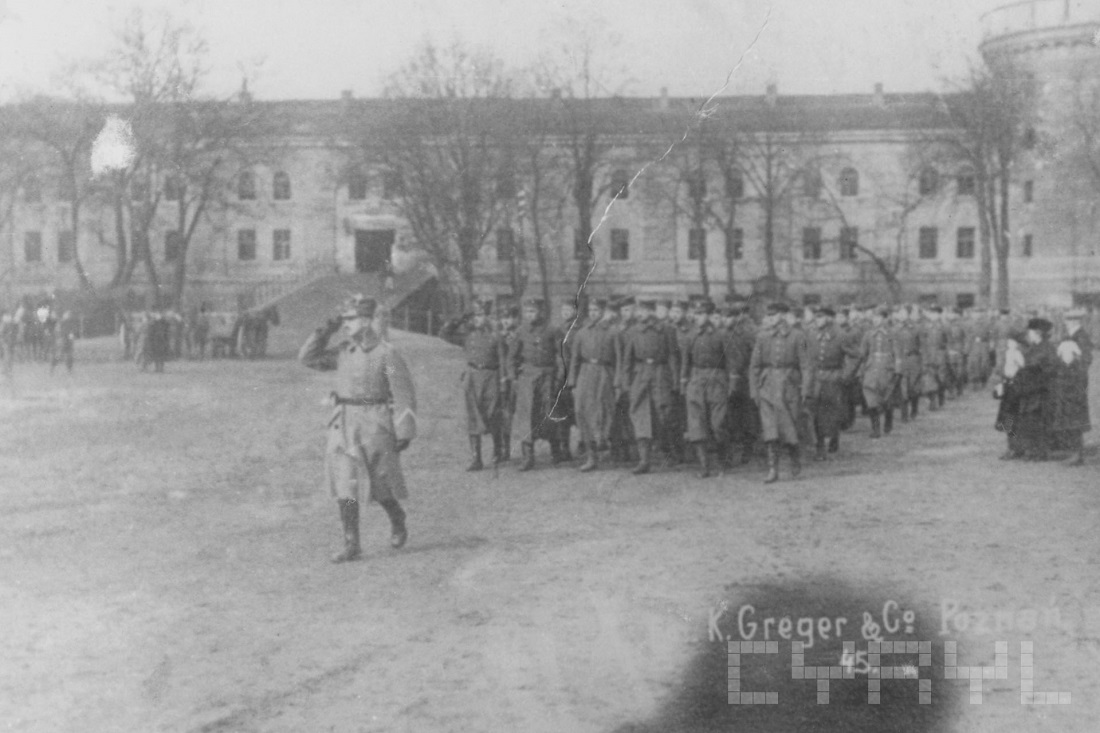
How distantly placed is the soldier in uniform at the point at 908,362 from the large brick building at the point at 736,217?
314 cm

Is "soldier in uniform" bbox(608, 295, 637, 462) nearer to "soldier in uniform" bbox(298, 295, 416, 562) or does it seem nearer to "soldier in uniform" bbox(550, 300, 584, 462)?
"soldier in uniform" bbox(550, 300, 584, 462)

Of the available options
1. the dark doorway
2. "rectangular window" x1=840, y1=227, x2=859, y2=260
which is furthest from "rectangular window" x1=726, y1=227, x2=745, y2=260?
the dark doorway

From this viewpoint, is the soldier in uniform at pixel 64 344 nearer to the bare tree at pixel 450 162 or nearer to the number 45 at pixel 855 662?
the bare tree at pixel 450 162

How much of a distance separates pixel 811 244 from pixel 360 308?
2984cm

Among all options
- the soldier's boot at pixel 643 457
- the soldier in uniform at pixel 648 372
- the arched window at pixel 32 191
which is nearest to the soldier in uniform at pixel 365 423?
the soldier's boot at pixel 643 457

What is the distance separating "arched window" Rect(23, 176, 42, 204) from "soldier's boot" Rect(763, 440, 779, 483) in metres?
6.82

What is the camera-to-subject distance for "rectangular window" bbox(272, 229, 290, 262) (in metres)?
22.4

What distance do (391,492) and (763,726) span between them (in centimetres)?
304

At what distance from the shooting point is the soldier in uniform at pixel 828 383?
39.4 feet

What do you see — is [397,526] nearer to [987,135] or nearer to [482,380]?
[482,380]

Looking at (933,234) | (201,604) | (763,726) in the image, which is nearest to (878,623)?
(763,726)

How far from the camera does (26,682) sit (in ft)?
17.2

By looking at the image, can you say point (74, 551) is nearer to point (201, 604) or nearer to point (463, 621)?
point (201, 604)

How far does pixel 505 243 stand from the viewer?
42.2 feet
